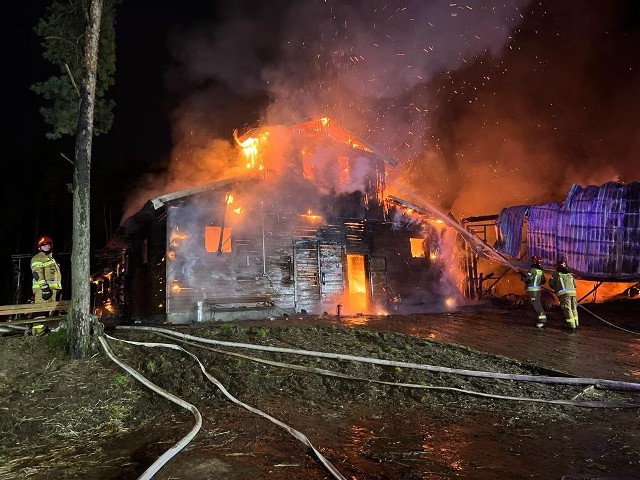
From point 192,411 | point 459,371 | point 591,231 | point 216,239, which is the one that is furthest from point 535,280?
point 192,411

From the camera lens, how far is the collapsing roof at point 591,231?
46.3 ft

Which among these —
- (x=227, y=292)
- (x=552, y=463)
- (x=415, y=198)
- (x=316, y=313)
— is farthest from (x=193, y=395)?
(x=415, y=198)

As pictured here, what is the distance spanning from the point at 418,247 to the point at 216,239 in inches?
367

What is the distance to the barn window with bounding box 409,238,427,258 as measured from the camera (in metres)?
18.9

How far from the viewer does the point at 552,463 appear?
3881mm

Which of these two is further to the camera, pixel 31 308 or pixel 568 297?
pixel 568 297

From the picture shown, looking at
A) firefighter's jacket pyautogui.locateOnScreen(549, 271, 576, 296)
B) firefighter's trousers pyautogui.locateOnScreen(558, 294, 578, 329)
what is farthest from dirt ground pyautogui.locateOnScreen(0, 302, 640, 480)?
firefighter's jacket pyautogui.locateOnScreen(549, 271, 576, 296)

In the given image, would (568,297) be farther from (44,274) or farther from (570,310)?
(44,274)

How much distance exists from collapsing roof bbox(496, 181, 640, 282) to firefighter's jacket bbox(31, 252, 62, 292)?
1556cm

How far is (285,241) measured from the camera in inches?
613

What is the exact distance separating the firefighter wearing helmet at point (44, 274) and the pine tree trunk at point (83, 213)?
3565mm

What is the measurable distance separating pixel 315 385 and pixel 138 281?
44.9ft

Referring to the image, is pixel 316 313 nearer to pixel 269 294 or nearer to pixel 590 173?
pixel 269 294

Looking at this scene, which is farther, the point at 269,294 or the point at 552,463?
the point at 269,294
